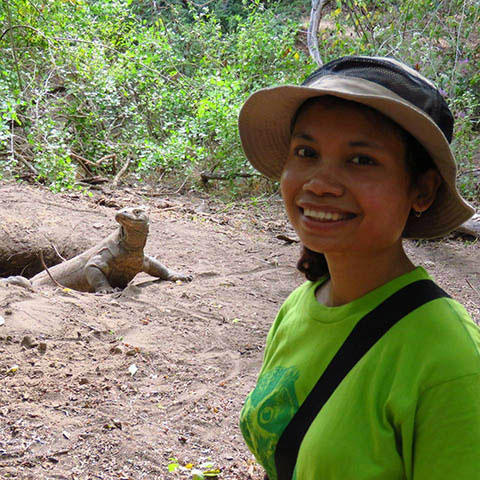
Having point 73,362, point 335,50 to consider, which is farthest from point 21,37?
point 73,362

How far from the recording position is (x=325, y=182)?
117cm

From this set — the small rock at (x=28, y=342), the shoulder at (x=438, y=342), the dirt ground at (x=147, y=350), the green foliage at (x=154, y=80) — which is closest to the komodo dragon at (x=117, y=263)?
the dirt ground at (x=147, y=350)

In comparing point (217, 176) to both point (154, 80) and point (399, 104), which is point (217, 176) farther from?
point (399, 104)

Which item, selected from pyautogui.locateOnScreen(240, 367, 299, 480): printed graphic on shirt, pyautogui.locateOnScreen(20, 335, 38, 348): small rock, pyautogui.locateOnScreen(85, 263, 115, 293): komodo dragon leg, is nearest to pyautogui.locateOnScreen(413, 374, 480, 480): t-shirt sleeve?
pyautogui.locateOnScreen(240, 367, 299, 480): printed graphic on shirt

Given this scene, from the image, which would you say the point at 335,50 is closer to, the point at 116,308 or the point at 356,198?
the point at 116,308

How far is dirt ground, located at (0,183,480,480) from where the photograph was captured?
2.58 m

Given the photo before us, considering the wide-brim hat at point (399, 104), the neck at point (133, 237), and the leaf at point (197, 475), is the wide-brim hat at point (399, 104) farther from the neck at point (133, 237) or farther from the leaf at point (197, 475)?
the neck at point (133, 237)

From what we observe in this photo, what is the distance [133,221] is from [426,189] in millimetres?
4420

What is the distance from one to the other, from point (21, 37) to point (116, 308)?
7.05m

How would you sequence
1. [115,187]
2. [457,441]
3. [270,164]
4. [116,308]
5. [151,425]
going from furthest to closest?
1. [115,187]
2. [116,308]
3. [151,425]
4. [270,164]
5. [457,441]

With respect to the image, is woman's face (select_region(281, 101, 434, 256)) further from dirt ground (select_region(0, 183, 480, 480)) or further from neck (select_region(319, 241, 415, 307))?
dirt ground (select_region(0, 183, 480, 480))

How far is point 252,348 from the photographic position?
153 inches

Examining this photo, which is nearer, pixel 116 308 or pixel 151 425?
pixel 151 425

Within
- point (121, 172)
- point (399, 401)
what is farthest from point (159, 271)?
point (399, 401)
